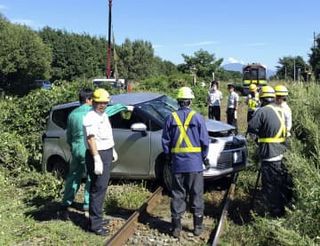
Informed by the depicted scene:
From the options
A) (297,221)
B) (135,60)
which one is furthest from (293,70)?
(135,60)

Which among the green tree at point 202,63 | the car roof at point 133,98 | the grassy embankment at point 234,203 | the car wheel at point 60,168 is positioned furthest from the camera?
the green tree at point 202,63

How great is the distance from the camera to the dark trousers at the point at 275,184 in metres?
7.69

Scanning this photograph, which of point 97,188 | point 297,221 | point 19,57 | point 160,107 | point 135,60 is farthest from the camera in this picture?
point 135,60

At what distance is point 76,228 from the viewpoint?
780cm

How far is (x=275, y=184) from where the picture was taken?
7.72 meters

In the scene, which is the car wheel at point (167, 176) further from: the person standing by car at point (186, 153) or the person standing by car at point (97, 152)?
the person standing by car at point (97, 152)

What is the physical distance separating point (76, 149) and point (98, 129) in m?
1.01

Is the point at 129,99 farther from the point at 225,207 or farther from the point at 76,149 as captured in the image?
the point at 225,207

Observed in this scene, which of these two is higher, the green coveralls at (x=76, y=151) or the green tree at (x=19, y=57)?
the green tree at (x=19, y=57)

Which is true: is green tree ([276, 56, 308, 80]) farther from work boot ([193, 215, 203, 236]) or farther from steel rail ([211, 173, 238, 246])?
work boot ([193, 215, 203, 236])

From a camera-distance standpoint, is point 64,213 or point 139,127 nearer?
point 64,213

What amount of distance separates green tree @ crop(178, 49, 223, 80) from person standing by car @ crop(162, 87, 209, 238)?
264 ft

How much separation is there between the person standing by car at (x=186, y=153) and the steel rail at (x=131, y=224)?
2.02 ft

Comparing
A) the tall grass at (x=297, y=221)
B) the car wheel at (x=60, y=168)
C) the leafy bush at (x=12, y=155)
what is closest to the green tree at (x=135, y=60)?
the leafy bush at (x=12, y=155)
